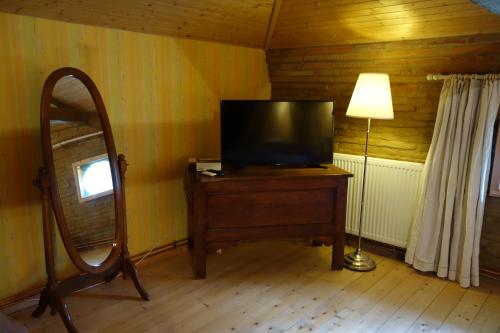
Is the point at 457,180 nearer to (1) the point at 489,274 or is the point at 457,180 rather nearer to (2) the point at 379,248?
(1) the point at 489,274

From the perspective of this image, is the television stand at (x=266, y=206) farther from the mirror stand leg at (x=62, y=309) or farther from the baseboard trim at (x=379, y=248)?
the mirror stand leg at (x=62, y=309)

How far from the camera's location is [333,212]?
3074mm

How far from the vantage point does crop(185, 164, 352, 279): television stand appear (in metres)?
2.86

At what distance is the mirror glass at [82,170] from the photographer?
2324 millimetres

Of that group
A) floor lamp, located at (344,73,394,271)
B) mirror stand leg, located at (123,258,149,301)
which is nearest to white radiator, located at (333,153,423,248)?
floor lamp, located at (344,73,394,271)

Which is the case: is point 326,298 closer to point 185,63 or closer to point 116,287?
point 116,287

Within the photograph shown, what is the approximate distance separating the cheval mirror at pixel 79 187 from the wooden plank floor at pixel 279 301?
0.55 ft

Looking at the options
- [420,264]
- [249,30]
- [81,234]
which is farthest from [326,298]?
[249,30]

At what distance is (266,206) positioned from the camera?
9.70 feet

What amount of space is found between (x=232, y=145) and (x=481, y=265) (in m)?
2.03

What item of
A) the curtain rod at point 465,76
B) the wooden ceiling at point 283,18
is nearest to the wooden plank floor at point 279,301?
the curtain rod at point 465,76

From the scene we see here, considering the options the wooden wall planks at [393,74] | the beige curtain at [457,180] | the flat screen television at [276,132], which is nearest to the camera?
the beige curtain at [457,180]

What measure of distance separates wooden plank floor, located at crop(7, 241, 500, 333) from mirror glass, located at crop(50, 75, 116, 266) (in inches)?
16.1

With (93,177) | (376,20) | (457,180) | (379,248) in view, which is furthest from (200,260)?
(376,20)
